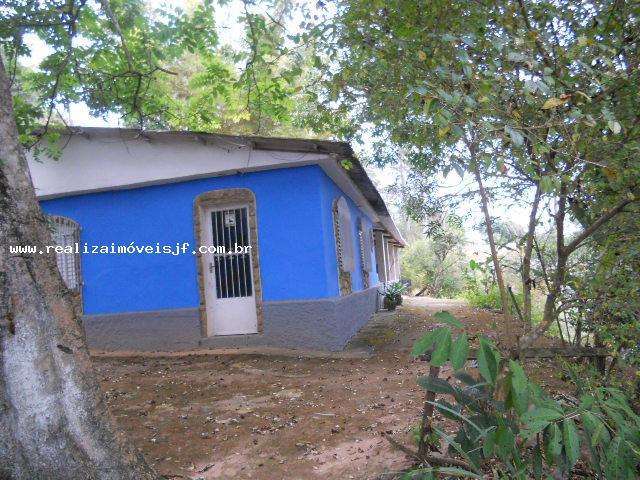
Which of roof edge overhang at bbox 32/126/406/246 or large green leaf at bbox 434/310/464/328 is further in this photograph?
roof edge overhang at bbox 32/126/406/246

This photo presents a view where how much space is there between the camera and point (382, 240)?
57.8 ft

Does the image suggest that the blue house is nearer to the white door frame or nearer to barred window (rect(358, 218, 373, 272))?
the white door frame

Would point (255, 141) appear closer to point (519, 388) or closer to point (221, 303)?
point (221, 303)

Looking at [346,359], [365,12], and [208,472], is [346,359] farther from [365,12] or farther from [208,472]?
[365,12]

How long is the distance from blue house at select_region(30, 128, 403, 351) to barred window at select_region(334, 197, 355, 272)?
0.13ft

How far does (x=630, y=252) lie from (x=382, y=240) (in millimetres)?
14896

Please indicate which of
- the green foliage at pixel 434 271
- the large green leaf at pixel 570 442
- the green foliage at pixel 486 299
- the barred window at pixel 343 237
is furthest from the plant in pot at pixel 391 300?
the large green leaf at pixel 570 442

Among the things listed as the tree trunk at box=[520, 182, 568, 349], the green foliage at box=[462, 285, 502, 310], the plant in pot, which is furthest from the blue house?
the plant in pot

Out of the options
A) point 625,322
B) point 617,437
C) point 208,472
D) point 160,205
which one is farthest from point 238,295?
point 617,437

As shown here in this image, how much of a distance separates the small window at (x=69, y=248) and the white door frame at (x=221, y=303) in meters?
2.36

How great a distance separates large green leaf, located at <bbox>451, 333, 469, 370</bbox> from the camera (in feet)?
6.02

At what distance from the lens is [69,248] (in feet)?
27.1

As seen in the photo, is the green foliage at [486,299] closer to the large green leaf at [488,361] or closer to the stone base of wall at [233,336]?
the stone base of wall at [233,336]

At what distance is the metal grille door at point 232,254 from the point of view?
305 inches
